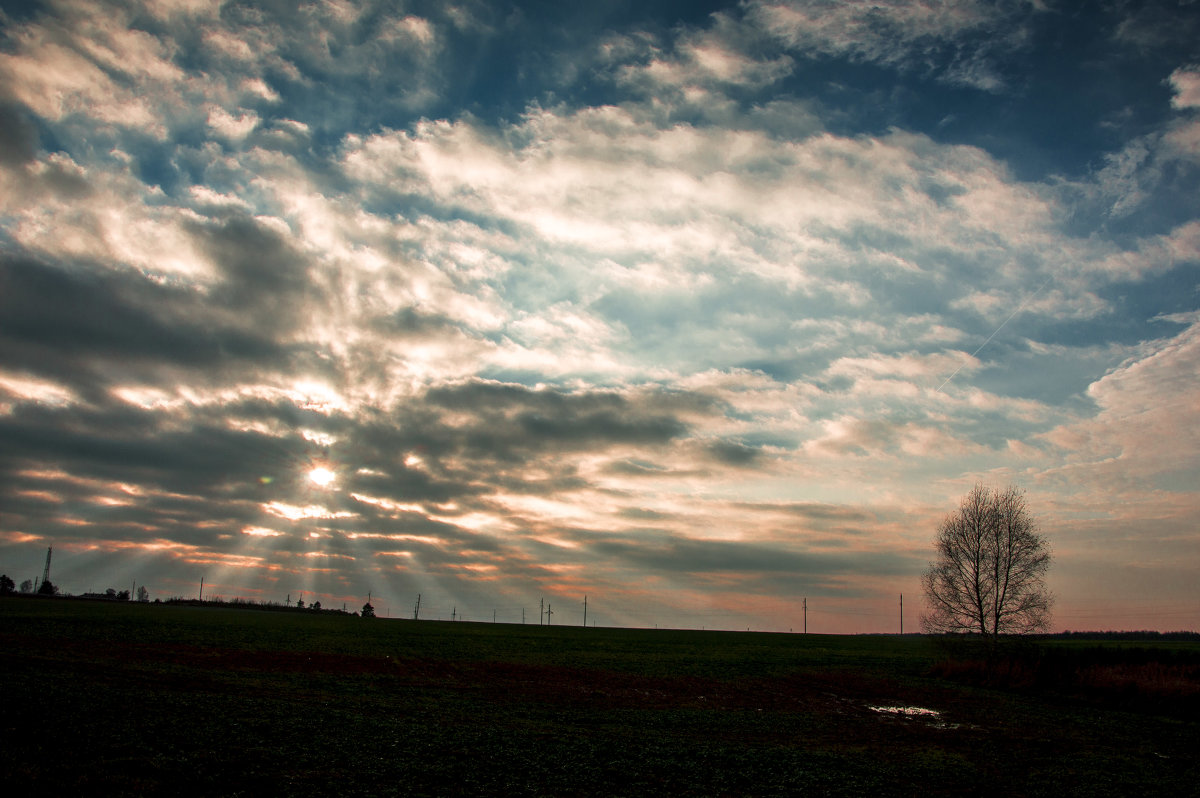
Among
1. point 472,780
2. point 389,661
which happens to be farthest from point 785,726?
point 389,661

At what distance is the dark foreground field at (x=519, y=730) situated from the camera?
15891 mm

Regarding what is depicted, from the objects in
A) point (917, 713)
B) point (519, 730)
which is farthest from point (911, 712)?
point (519, 730)

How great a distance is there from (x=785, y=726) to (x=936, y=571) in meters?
43.0

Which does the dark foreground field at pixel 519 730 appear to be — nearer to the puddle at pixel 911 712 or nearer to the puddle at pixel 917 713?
the puddle at pixel 917 713

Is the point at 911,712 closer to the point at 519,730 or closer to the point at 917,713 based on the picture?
the point at 917,713

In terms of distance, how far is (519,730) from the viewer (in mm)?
23219

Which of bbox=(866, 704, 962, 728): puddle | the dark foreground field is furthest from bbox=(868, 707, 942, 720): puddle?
the dark foreground field

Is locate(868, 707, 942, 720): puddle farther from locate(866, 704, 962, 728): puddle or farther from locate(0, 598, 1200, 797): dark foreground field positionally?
locate(0, 598, 1200, 797): dark foreground field

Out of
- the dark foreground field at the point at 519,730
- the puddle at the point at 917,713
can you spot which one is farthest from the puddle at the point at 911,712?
the dark foreground field at the point at 519,730

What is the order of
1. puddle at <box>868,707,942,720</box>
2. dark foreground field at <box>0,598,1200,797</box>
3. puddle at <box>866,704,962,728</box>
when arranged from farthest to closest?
puddle at <box>868,707,942,720</box>
puddle at <box>866,704,962,728</box>
dark foreground field at <box>0,598,1200,797</box>

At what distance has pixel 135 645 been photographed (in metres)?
39.9

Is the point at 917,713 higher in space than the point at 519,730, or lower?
lower

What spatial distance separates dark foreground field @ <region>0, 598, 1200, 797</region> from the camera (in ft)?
52.1

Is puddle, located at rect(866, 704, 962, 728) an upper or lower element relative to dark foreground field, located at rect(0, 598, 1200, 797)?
lower
